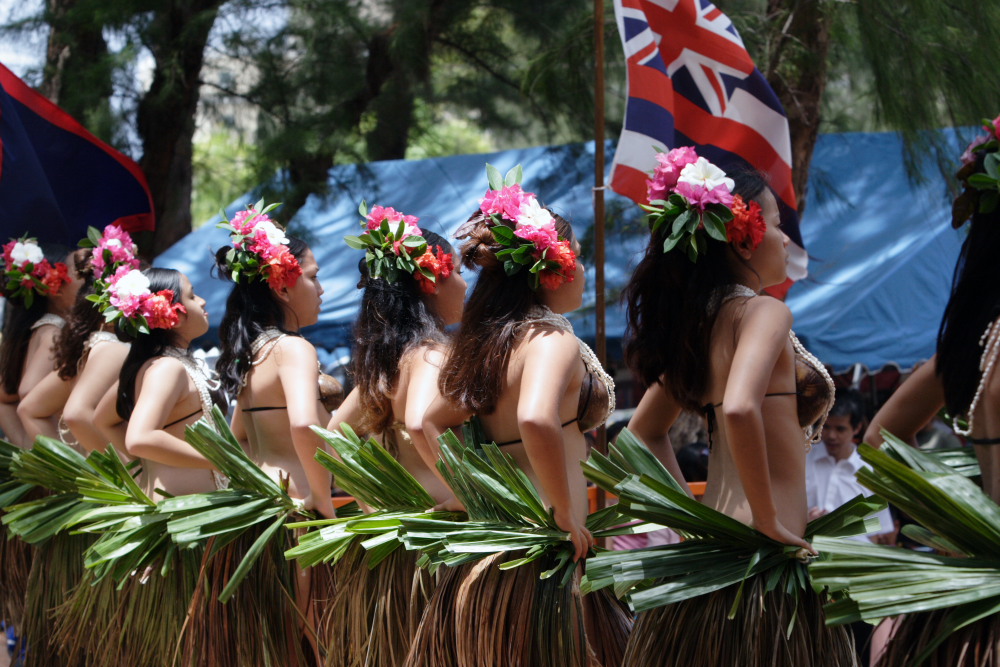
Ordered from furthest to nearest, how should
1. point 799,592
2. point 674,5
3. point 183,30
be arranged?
point 183,30, point 674,5, point 799,592

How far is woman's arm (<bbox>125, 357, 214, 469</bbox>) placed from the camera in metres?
3.33

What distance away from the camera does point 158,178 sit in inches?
286

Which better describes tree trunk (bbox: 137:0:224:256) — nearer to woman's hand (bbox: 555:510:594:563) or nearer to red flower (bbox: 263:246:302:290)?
red flower (bbox: 263:246:302:290)

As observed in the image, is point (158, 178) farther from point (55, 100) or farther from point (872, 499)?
point (872, 499)

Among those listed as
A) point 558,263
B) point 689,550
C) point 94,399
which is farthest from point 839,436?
point 94,399

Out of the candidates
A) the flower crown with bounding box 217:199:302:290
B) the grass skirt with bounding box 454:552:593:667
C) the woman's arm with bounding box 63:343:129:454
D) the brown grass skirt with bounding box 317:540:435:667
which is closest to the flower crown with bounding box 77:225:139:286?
the woman's arm with bounding box 63:343:129:454

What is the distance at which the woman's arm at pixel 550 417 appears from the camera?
2326mm

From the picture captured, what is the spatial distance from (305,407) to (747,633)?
142 centimetres

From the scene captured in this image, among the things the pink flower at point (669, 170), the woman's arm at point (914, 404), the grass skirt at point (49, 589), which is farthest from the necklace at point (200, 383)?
the woman's arm at point (914, 404)

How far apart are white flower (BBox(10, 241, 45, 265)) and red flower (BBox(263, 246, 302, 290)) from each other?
1.61 metres

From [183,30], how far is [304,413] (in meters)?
4.37

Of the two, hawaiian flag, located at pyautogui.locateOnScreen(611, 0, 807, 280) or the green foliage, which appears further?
hawaiian flag, located at pyautogui.locateOnScreen(611, 0, 807, 280)

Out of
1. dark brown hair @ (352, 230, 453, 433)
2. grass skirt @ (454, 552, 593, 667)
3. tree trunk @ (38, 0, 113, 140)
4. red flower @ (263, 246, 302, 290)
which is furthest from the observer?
tree trunk @ (38, 0, 113, 140)

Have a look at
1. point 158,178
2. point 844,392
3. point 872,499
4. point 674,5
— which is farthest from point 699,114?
point 158,178
